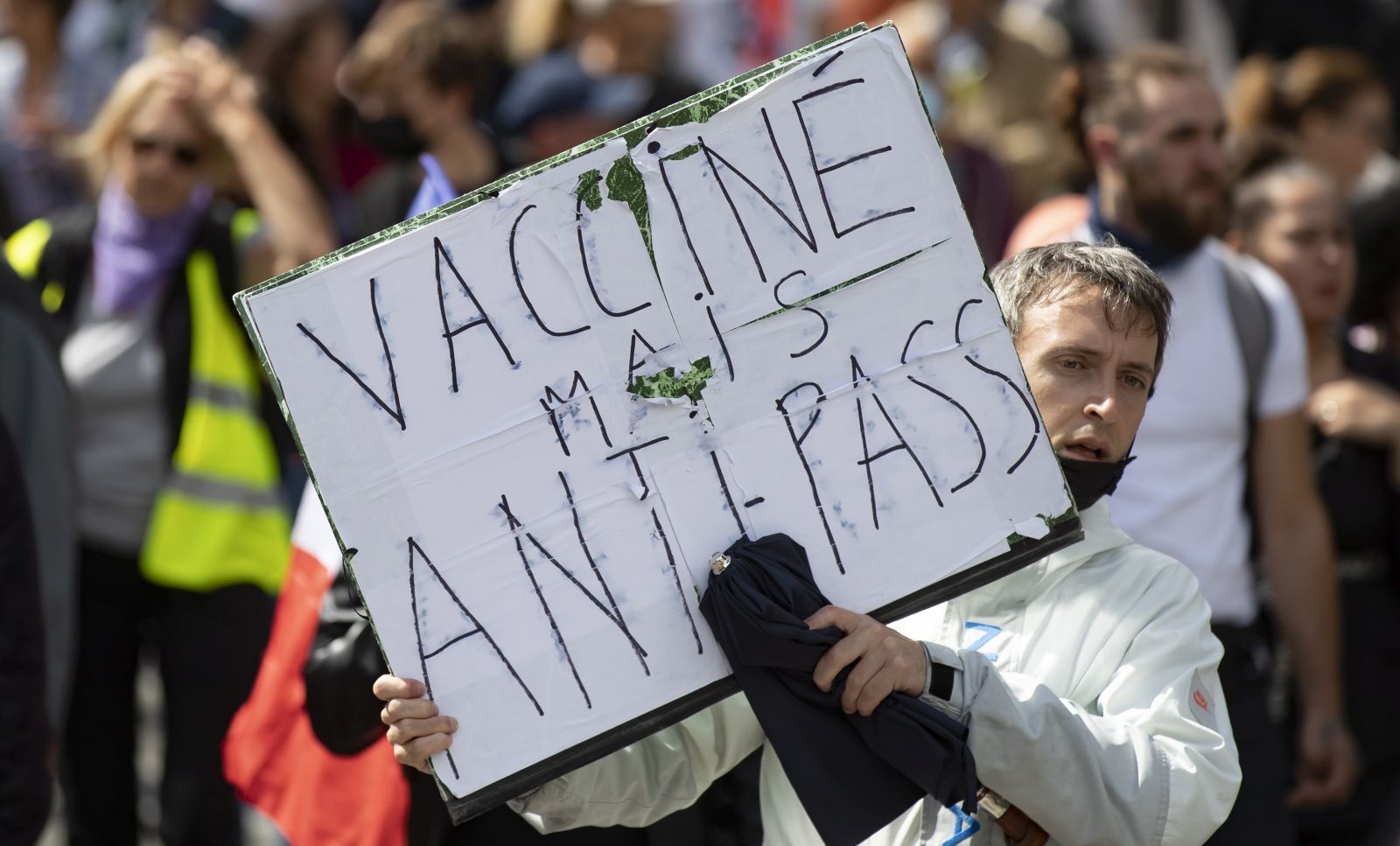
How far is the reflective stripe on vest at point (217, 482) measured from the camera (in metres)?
4.55

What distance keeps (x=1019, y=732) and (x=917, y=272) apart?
588 millimetres

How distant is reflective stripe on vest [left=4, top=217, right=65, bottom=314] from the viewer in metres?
4.71

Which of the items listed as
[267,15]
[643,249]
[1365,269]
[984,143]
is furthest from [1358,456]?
[267,15]

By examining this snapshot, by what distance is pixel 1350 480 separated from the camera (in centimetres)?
460

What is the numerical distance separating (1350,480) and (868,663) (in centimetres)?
289

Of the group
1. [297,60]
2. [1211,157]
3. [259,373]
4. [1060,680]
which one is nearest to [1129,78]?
[1211,157]

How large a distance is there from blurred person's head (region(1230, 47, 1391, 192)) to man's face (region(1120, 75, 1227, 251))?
5.93ft

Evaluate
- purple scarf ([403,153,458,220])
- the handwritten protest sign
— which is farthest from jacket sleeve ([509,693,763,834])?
purple scarf ([403,153,458,220])

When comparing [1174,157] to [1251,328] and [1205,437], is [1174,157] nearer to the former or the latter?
[1251,328]

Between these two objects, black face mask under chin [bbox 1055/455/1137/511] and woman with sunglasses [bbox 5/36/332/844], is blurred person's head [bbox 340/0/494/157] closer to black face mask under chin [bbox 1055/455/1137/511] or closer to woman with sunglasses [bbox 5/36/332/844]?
woman with sunglasses [bbox 5/36/332/844]

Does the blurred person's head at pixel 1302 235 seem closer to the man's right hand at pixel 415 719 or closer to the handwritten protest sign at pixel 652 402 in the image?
the handwritten protest sign at pixel 652 402

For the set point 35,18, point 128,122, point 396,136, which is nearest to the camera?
point 128,122

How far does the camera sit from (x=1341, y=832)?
4.56m

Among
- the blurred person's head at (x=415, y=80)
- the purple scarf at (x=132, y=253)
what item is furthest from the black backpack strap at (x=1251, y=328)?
the purple scarf at (x=132, y=253)
